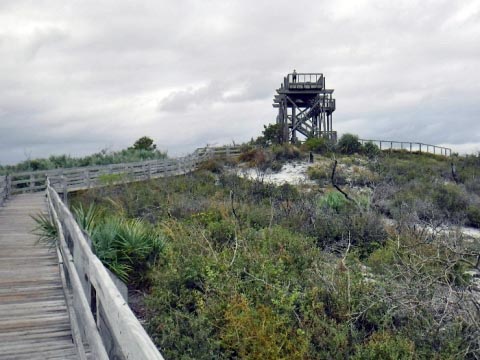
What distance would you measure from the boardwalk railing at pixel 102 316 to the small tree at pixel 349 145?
29.6 metres

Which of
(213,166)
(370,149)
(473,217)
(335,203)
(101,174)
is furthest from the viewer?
(370,149)

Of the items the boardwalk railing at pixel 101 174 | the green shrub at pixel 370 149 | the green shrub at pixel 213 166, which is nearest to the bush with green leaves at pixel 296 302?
the boardwalk railing at pixel 101 174

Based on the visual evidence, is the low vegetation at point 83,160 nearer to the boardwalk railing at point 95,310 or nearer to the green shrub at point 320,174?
the green shrub at point 320,174

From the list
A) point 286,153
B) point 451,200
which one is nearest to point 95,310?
point 451,200

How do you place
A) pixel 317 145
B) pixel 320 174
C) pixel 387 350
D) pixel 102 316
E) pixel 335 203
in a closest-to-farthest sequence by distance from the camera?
pixel 102 316 < pixel 387 350 < pixel 335 203 < pixel 320 174 < pixel 317 145

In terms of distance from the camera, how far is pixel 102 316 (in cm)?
393

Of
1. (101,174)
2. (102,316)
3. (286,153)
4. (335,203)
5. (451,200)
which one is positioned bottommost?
(451,200)

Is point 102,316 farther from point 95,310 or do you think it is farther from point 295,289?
point 295,289

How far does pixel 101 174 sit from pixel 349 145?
1805 centimetres

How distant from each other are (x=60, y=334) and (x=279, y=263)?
3794mm

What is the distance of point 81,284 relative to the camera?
4.75 m

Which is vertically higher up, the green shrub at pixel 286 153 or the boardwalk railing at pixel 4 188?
the green shrub at pixel 286 153

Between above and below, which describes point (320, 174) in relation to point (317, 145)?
below

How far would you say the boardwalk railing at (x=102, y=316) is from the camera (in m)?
2.24
